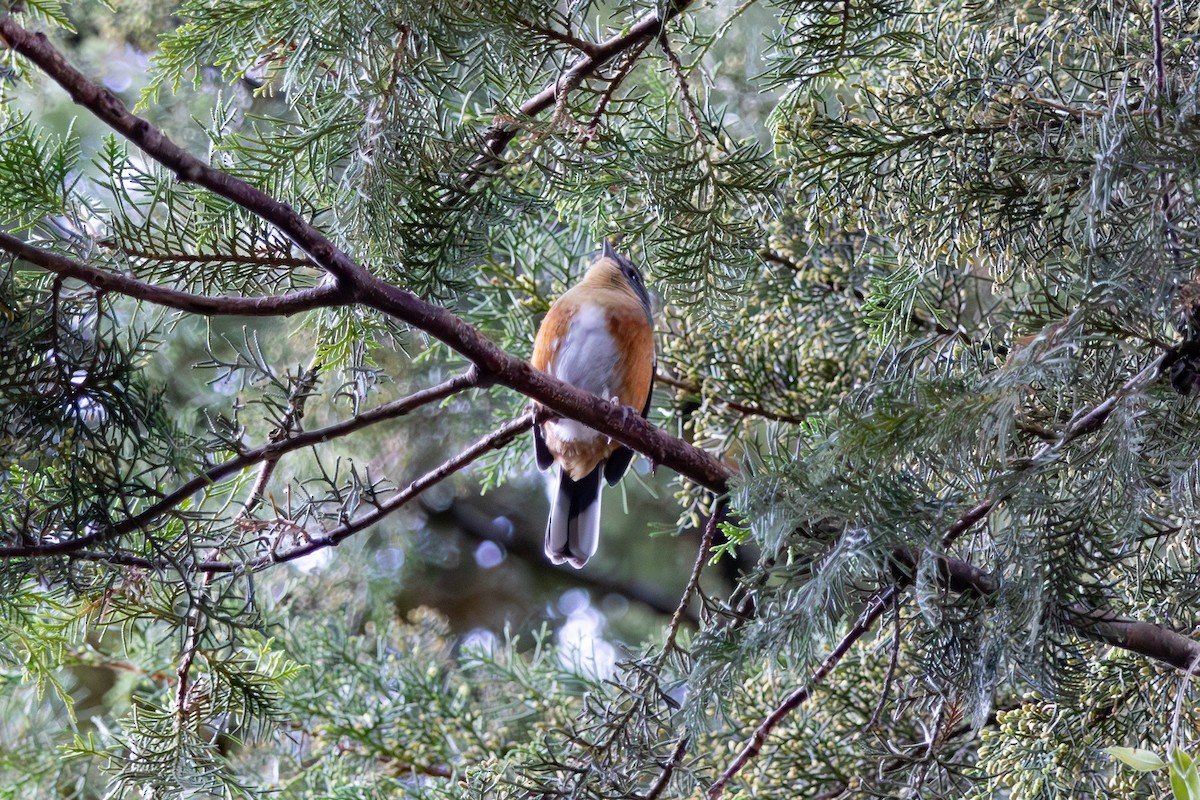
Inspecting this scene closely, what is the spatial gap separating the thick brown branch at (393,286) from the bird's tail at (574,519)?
132 cm

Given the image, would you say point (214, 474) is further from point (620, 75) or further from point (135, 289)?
point (620, 75)

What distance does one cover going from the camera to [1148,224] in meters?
1.19

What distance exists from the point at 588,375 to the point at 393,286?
1.48 m

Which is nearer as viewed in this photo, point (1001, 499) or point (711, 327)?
point (1001, 499)

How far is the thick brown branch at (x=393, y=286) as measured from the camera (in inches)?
42.1

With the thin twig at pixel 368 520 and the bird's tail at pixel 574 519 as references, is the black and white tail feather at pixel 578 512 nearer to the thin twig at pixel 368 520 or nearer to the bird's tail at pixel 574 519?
the bird's tail at pixel 574 519

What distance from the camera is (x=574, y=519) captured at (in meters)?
2.98

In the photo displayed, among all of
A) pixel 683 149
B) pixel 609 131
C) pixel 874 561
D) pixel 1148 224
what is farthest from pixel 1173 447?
pixel 609 131

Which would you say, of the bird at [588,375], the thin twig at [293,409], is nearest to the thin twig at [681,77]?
the thin twig at [293,409]

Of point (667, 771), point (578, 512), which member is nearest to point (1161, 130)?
point (667, 771)

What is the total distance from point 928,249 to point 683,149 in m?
0.43

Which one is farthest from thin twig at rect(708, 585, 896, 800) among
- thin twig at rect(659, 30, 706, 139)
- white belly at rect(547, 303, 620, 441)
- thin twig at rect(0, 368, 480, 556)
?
white belly at rect(547, 303, 620, 441)

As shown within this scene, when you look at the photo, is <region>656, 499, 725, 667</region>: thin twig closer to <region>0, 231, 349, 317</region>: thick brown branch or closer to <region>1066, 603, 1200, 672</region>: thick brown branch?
<region>1066, 603, 1200, 672</region>: thick brown branch

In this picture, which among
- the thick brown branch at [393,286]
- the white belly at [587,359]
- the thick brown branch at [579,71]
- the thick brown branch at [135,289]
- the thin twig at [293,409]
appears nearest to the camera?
the thick brown branch at [393,286]
